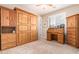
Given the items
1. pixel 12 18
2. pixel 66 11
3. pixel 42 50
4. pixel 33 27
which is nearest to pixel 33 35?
pixel 33 27

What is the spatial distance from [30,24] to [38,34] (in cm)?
100

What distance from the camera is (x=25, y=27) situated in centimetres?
452

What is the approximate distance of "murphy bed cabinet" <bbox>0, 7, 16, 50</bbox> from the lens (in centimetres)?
317

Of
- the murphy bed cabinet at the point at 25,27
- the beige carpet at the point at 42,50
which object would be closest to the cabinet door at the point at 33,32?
the murphy bed cabinet at the point at 25,27

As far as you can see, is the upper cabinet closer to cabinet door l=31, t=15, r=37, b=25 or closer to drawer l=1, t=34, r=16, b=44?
drawer l=1, t=34, r=16, b=44

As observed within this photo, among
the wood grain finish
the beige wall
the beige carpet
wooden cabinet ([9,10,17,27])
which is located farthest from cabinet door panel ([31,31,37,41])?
wooden cabinet ([9,10,17,27])

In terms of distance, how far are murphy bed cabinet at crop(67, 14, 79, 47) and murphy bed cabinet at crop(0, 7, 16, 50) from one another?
269 centimetres

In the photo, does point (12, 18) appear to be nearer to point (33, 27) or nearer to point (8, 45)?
point (8, 45)

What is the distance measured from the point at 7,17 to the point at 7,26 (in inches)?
15.4

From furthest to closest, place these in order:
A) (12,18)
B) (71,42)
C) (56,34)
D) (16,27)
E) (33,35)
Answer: (33,35), (56,34), (16,27), (71,42), (12,18)

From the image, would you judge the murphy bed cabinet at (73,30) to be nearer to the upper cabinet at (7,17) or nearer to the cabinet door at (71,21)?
the cabinet door at (71,21)

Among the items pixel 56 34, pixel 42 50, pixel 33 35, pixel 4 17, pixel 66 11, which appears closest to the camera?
pixel 42 50

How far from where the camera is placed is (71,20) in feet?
12.6
